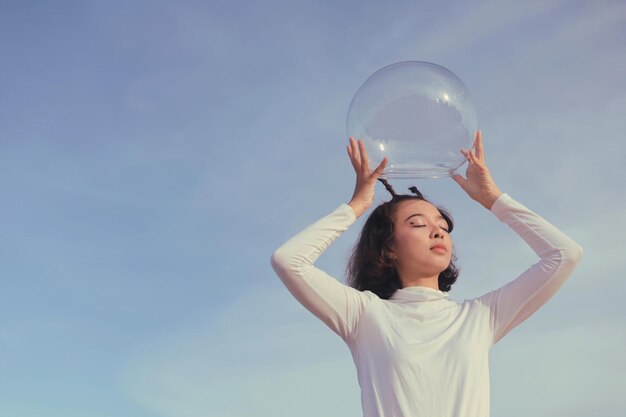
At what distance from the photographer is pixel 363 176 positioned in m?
5.75

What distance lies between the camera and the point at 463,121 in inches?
229

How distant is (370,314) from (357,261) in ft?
3.04

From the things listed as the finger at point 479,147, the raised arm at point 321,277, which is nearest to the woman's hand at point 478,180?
the finger at point 479,147

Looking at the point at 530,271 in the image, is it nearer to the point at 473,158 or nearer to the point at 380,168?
the point at 473,158

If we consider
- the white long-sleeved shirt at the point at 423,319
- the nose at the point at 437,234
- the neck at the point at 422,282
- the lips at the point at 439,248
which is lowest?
the white long-sleeved shirt at the point at 423,319

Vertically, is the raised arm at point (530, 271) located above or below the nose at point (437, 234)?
below

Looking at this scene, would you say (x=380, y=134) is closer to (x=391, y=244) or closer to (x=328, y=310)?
(x=391, y=244)

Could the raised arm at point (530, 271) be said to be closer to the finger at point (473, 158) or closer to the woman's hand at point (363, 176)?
the finger at point (473, 158)

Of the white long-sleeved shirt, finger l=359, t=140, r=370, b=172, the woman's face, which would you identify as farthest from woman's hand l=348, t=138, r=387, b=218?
the woman's face

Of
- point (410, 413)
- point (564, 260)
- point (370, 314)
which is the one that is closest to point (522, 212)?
point (564, 260)

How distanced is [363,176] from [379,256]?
0.64 meters

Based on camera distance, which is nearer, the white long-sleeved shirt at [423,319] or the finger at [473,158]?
the white long-sleeved shirt at [423,319]

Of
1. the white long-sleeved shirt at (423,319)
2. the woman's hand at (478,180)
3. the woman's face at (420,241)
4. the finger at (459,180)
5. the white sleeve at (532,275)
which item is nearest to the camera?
the white long-sleeved shirt at (423,319)

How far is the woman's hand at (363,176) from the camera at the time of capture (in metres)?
5.70
